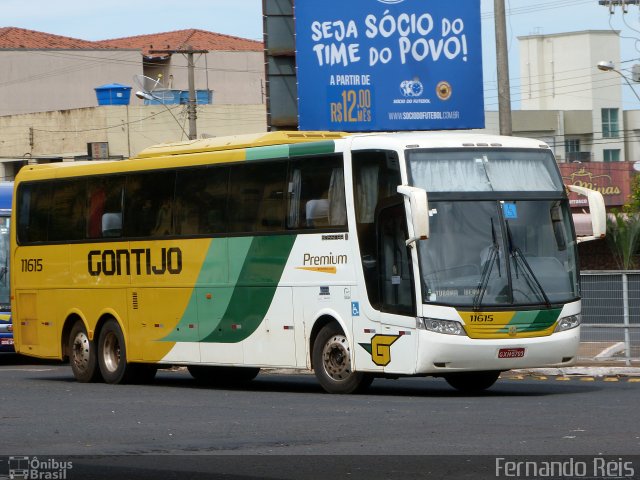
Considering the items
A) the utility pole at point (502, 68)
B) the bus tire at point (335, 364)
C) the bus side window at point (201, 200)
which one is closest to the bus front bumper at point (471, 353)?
the bus tire at point (335, 364)

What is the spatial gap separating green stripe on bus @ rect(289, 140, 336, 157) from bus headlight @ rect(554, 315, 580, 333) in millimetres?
3496

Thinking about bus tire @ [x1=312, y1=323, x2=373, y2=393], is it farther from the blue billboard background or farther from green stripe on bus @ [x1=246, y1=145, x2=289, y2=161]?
the blue billboard background

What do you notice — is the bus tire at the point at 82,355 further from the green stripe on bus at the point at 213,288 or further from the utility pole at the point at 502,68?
the utility pole at the point at 502,68

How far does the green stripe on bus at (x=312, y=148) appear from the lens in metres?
18.4

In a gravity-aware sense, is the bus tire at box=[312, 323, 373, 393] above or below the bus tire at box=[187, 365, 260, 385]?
above

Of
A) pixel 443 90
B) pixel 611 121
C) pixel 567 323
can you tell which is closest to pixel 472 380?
pixel 567 323

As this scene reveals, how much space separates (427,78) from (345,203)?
37.1 feet

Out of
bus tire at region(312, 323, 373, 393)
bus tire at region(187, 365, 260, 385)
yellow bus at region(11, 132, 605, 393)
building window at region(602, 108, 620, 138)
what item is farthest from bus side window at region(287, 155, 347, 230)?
building window at region(602, 108, 620, 138)

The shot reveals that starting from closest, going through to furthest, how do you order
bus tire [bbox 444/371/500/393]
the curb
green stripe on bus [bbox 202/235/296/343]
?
1. bus tire [bbox 444/371/500/393]
2. green stripe on bus [bbox 202/235/296/343]
3. the curb

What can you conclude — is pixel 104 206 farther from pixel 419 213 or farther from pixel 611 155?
pixel 611 155

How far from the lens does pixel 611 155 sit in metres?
93.9

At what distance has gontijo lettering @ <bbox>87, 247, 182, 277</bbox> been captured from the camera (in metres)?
20.7

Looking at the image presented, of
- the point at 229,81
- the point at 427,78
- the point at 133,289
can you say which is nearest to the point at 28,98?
the point at 229,81

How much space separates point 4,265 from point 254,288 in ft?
34.4
